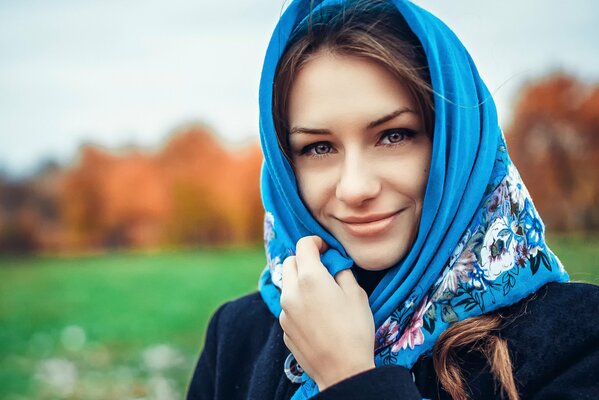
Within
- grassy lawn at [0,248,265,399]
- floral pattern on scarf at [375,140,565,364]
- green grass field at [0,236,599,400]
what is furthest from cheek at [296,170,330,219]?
grassy lawn at [0,248,265,399]

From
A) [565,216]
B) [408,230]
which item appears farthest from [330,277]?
[565,216]

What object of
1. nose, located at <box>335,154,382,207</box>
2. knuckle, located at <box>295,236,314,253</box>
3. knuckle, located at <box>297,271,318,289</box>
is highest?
nose, located at <box>335,154,382,207</box>

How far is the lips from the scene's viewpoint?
1475 mm

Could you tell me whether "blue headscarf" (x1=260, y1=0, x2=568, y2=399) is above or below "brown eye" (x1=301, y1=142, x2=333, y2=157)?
below

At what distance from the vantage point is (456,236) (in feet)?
4.79

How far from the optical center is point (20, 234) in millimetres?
9414

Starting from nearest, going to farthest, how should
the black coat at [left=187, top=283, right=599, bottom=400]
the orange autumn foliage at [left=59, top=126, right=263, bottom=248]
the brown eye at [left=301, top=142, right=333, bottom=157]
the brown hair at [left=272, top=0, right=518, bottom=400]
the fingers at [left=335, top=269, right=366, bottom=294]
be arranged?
the black coat at [left=187, top=283, right=599, bottom=400], the brown hair at [left=272, top=0, right=518, bottom=400], the fingers at [left=335, top=269, right=366, bottom=294], the brown eye at [left=301, top=142, right=333, bottom=157], the orange autumn foliage at [left=59, top=126, right=263, bottom=248]

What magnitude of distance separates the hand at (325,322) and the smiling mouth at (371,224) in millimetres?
119

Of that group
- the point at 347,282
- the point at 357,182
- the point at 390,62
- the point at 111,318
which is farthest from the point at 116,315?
the point at 390,62

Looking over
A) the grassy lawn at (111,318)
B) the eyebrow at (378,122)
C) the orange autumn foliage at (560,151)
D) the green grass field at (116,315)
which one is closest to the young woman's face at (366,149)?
the eyebrow at (378,122)

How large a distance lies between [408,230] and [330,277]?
0.26 metres

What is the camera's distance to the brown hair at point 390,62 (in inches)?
53.4

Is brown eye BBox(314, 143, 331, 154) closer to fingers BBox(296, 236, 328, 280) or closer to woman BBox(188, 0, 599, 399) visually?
woman BBox(188, 0, 599, 399)

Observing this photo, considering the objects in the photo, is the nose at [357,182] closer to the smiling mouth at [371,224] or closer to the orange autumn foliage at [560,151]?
the smiling mouth at [371,224]
